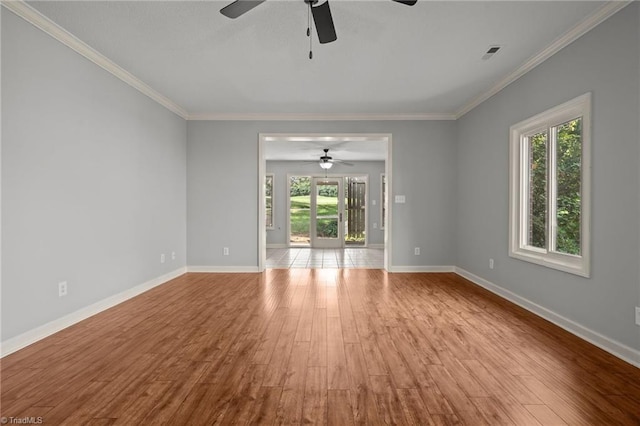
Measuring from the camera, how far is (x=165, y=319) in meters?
3.30

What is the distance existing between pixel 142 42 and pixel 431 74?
3.24 m

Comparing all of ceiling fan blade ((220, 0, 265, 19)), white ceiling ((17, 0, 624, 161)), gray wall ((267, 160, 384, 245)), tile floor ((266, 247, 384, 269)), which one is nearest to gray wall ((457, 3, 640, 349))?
white ceiling ((17, 0, 624, 161))

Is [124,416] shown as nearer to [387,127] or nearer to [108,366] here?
[108,366]

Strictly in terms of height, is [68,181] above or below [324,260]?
above

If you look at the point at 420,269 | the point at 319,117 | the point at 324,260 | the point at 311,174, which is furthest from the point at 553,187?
the point at 311,174

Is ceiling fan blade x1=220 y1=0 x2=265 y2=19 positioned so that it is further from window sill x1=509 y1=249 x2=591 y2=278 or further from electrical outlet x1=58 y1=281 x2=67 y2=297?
window sill x1=509 y1=249 x2=591 y2=278

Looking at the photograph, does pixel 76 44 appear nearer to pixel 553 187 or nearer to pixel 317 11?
pixel 317 11

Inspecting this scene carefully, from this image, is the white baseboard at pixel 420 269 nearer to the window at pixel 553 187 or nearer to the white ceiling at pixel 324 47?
the window at pixel 553 187

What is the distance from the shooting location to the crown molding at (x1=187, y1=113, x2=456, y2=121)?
18.4ft

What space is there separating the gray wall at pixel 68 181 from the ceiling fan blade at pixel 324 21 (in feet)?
7.91

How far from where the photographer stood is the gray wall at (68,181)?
8.32 feet

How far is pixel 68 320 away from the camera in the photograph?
10.0 ft

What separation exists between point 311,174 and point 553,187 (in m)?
7.19

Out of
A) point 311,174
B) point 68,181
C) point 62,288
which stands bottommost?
point 62,288
